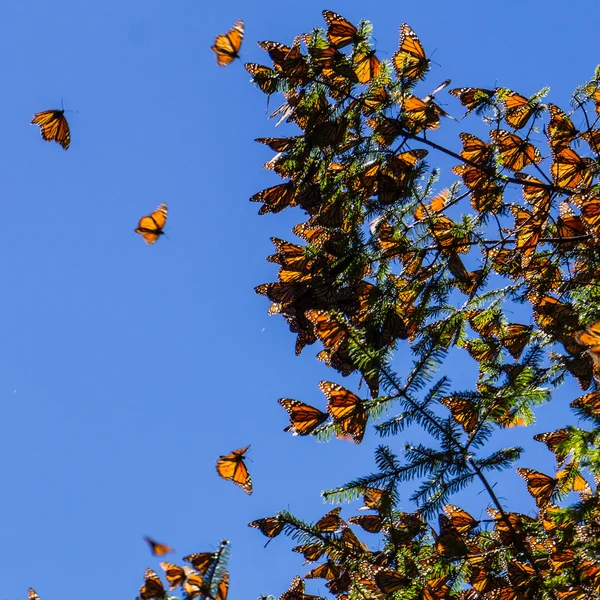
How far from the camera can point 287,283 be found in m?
3.06

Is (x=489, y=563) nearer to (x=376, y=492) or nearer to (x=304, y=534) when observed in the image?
(x=376, y=492)

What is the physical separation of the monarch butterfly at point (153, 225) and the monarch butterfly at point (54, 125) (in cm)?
74

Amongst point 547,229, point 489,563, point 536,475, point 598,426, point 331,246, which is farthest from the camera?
point 547,229

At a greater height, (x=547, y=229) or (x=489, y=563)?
(x=547, y=229)

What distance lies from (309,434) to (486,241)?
54.5 inches

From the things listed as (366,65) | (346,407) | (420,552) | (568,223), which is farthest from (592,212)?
(420,552)

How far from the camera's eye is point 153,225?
455 cm

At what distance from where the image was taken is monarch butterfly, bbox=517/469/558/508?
289 cm

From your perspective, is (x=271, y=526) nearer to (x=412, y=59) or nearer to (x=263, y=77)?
(x=263, y=77)

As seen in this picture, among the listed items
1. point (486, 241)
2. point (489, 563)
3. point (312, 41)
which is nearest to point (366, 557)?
point (489, 563)

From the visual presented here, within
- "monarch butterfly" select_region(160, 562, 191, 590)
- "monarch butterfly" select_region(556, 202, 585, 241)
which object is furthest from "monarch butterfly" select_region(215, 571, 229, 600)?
"monarch butterfly" select_region(556, 202, 585, 241)

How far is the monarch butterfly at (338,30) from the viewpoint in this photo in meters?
2.93

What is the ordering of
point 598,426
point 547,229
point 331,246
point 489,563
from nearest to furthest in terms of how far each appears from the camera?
point 598,426 < point 489,563 < point 331,246 < point 547,229

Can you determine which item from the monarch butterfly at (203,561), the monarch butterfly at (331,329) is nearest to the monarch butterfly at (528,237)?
the monarch butterfly at (331,329)
